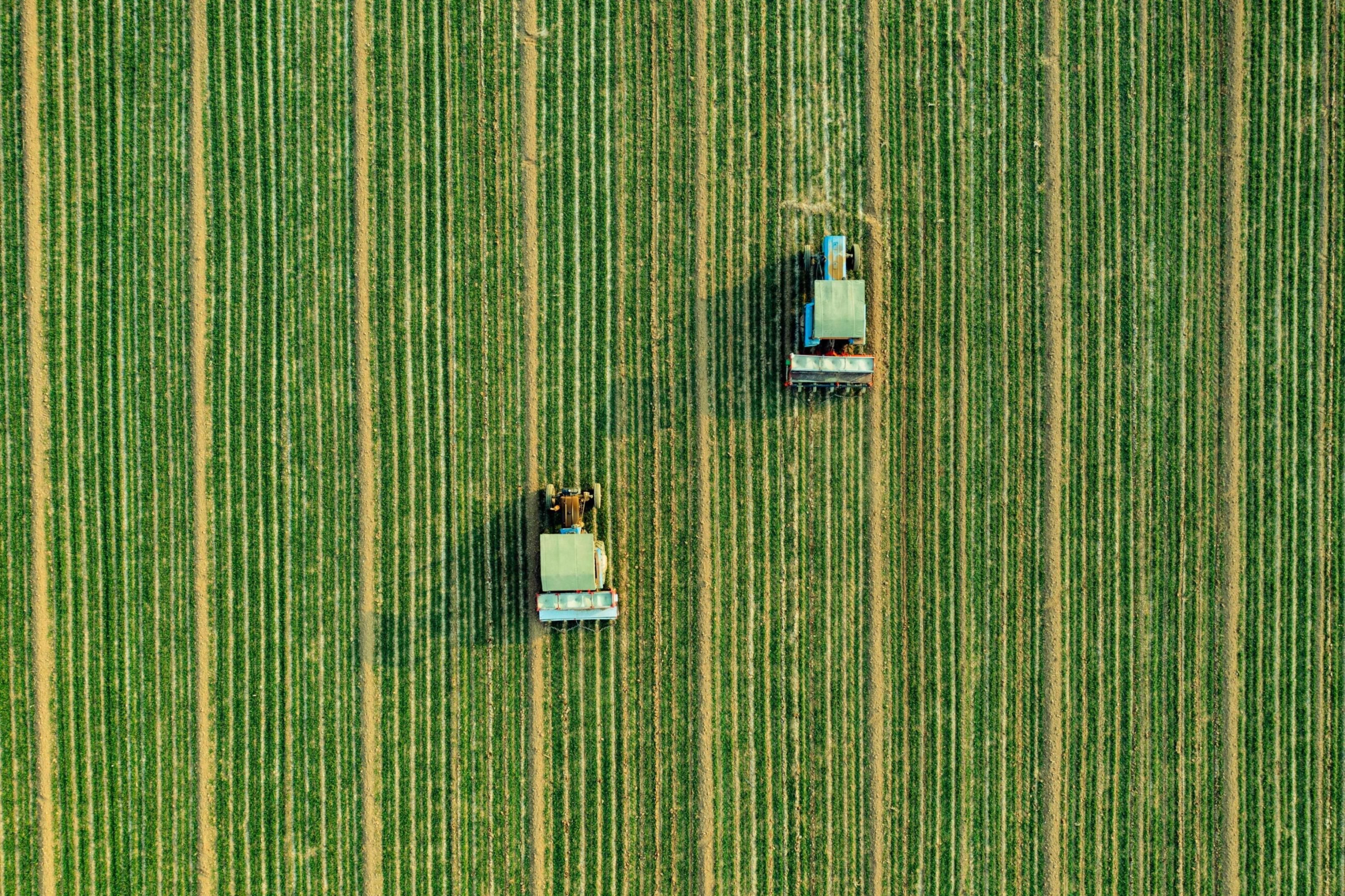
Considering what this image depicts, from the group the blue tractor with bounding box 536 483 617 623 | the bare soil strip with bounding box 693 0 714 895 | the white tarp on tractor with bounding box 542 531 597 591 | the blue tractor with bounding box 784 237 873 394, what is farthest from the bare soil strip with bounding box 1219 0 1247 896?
the white tarp on tractor with bounding box 542 531 597 591

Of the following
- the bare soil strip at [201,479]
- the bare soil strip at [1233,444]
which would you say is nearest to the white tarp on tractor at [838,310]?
the bare soil strip at [1233,444]

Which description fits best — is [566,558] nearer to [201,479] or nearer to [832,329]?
[832,329]

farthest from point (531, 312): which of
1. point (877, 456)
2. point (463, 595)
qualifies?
point (877, 456)

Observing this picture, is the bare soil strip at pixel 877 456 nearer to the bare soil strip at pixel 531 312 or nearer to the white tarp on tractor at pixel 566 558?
the white tarp on tractor at pixel 566 558

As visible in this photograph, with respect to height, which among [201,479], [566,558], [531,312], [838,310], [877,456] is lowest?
[566,558]

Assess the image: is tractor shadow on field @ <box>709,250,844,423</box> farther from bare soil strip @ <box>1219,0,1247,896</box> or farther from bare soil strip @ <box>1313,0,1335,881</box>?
bare soil strip @ <box>1313,0,1335,881</box>
